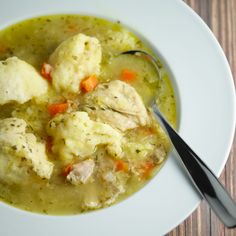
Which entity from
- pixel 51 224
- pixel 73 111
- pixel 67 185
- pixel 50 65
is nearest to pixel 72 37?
pixel 50 65

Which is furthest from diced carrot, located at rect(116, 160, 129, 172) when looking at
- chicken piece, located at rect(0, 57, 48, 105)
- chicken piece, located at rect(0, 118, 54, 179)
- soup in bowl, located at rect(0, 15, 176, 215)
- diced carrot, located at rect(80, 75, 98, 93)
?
chicken piece, located at rect(0, 57, 48, 105)

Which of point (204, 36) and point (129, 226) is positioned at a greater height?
point (204, 36)

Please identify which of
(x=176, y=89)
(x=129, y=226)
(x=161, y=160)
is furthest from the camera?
(x=176, y=89)

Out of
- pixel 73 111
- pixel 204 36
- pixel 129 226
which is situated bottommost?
pixel 129 226

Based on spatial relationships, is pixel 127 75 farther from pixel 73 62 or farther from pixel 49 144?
pixel 49 144

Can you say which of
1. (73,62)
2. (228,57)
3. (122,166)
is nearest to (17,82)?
(73,62)

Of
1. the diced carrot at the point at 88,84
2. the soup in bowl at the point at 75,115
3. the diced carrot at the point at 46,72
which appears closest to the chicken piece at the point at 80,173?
the soup in bowl at the point at 75,115

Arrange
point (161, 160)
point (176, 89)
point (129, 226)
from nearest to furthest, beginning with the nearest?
point (129, 226), point (161, 160), point (176, 89)

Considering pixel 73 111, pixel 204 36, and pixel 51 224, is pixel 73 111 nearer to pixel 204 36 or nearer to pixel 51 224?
pixel 51 224
